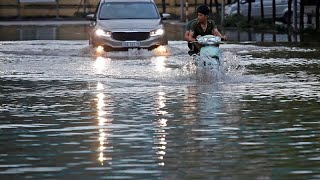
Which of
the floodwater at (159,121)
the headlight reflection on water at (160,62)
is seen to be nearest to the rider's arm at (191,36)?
the floodwater at (159,121)

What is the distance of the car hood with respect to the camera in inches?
1131

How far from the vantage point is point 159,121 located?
13.4 m

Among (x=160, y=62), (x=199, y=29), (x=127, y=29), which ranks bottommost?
(x=160, y=62)

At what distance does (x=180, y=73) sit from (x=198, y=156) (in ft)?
35.6

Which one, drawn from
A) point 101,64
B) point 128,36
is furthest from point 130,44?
point 101,64

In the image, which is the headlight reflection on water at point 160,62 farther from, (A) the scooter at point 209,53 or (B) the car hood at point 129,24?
(A) the scooter at point 209,53

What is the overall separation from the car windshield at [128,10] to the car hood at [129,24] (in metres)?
0.52

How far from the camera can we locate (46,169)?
9742 mm

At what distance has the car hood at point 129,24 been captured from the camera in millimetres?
28719

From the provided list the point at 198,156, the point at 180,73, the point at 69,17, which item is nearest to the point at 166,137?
the point at 198,156

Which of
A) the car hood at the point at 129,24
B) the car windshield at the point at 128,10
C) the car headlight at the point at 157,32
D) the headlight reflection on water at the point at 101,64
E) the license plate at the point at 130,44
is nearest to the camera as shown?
the headlight reflection on water at the point at 101,64

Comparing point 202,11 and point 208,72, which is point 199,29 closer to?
point 202,11

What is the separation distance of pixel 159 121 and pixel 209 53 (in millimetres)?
6575

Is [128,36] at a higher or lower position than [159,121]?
lower
